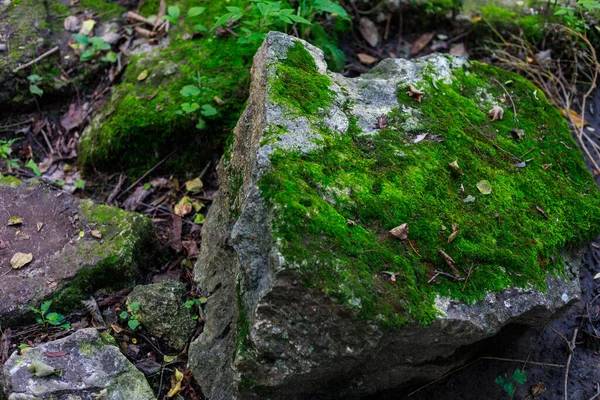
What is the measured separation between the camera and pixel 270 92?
294cm

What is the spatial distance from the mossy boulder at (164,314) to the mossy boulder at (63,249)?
0.29m

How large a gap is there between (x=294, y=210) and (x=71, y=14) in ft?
14.1

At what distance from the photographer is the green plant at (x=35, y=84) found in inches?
188

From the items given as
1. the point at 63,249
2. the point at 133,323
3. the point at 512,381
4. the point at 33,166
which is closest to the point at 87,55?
the point at 33,166

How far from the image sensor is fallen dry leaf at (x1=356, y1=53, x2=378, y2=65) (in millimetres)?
5027

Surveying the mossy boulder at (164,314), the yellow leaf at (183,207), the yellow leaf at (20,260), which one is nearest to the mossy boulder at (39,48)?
the yellow leaf at (183,207)

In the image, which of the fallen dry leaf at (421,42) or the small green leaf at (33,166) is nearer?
the small green leaf at (33,166)

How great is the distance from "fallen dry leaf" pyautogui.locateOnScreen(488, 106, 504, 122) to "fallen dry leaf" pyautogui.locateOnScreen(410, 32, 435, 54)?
2.02 metres

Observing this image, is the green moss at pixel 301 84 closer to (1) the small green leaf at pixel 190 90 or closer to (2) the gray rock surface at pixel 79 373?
(1) the small green leaf at pixel 190 90

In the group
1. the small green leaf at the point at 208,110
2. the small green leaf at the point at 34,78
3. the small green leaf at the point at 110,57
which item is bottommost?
the small green leaf at the point at 34,78

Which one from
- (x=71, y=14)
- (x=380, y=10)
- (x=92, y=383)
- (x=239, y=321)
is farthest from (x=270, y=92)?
(x=71, y=14)

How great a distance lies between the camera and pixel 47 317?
3219 mm

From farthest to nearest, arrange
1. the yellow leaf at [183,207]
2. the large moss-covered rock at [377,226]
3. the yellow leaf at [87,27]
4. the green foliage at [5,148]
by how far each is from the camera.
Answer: the yellow leaf at [87,27], the green foliage at [5,148], the yellow leaf at [183,207], the large moss-covered rock at [377,226]

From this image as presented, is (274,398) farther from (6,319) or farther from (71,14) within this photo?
(71,14)
